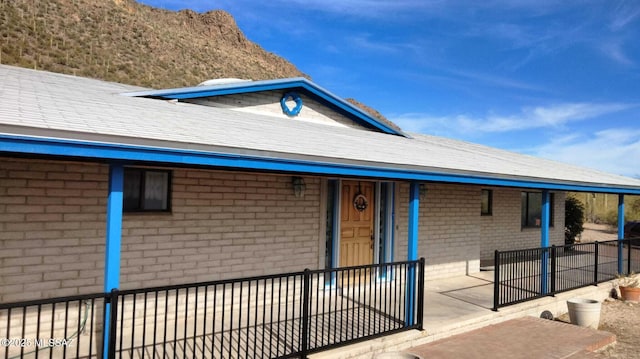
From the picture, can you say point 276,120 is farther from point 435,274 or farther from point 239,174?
point 435,274

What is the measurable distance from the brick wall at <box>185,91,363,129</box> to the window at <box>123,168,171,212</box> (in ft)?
7.48

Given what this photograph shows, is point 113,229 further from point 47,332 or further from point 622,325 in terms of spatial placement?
point 622,325

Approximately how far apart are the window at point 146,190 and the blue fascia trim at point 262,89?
6.51 ft

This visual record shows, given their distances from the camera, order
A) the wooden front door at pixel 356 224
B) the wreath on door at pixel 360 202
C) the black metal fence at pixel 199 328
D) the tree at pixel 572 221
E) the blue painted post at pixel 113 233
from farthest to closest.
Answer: the tree at pixel 572 221 < the wreath on door at pixel 360 202 < the wooden front door at pixel 356 224 < the black metal fence at pixel 199 328 < the blue painted post at pixel 113 233

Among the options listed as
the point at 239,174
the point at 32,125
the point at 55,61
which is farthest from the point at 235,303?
the point at 55,61

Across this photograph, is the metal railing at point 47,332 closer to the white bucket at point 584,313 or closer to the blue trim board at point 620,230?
the white bucket at point 584,313

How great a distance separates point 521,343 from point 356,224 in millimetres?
3345

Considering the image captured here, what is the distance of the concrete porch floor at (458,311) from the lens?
218 inches

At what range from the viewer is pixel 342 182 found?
8.01 metres

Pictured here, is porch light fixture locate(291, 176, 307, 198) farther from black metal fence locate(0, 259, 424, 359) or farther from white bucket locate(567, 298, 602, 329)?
white bucket locate(567, 298, 602, 329)

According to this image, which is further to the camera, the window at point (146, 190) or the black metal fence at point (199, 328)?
the window at point (146, 190)

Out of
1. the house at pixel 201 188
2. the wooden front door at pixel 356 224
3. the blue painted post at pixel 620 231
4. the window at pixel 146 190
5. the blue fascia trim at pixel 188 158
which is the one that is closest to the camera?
the blue fascia trim at pixel 188 158

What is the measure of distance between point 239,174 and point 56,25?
121 feet

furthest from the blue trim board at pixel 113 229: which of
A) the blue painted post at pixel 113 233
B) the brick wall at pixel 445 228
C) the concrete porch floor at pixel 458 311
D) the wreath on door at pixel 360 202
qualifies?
the brick wall at pixel 445 228
